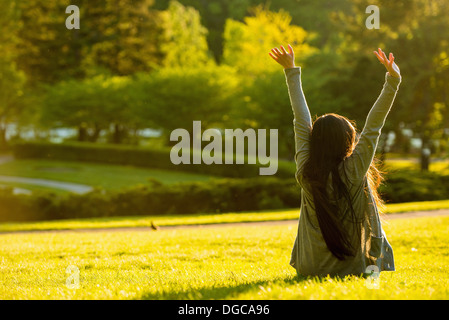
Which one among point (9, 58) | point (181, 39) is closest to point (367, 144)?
point (9, 58)

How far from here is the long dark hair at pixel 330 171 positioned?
376 centimetres

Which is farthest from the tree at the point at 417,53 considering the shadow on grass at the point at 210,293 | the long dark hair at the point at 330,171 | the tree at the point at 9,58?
the shadow on grass at the point at 210,293

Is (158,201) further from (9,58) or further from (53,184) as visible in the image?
(9,58)

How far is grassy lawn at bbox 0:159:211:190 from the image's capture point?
26797mm

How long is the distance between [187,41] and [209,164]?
1826 cm

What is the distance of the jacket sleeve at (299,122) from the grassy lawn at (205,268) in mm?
873

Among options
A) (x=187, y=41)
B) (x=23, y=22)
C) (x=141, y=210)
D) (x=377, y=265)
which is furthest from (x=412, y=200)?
(x=23, y=22)

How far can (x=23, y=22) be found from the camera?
4194 centimetres

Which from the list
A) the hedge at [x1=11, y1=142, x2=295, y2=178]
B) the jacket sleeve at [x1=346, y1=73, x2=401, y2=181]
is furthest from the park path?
the jacket sleeve at [x1=346, y1=73, x2=401, y2=181]

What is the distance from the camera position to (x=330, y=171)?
379cm

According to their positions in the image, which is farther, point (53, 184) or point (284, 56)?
point (53, 184)

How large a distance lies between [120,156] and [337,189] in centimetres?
2966

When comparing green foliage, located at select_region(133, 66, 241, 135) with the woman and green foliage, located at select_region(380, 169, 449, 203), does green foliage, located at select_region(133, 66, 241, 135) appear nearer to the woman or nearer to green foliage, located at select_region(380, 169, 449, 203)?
green foliage, located at select_region(380, 169, 449, 203)

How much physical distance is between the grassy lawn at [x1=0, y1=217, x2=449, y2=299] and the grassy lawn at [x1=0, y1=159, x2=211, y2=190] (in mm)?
16563
